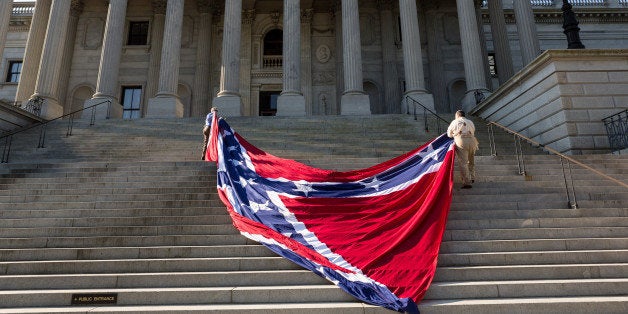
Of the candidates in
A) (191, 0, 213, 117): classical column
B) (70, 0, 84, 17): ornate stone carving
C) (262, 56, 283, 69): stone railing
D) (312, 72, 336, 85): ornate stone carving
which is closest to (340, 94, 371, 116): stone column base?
(312, 72, 336, 85): ornate stone carving

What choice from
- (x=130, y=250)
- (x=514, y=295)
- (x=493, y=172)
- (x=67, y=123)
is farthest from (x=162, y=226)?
(x=67, y=123)

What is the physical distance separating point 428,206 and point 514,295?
1.91 m

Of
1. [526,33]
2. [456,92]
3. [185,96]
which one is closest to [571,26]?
[526,33]

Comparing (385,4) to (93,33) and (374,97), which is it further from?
(93,33)

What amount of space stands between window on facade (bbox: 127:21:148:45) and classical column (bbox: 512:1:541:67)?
84.7ft

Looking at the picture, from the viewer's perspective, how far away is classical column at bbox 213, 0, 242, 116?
21.0 m

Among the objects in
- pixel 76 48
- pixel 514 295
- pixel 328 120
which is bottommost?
pixel 514 295

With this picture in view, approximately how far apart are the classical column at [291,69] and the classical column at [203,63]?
27.7 feet

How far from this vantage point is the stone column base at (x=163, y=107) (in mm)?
21044

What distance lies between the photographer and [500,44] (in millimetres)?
26078

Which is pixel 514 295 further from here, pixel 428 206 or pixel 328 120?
pixel 328 120

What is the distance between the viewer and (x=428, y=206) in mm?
6949

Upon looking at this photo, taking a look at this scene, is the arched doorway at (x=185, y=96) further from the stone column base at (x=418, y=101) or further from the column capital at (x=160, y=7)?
the stone column base at (x=418, y=101)

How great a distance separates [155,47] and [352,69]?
15.6m
